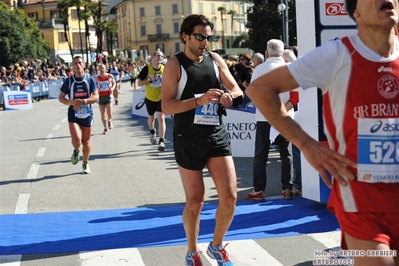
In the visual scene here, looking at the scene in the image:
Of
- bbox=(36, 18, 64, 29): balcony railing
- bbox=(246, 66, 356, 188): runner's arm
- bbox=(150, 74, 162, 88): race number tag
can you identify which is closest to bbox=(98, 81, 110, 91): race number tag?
bbox=(150, 74, 162, 88): race number tag

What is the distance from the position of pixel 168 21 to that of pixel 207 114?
147 meters

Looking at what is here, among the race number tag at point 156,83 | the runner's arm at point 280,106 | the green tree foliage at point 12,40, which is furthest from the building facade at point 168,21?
the runner's arm at point 280,106

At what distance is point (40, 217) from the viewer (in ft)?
29.2

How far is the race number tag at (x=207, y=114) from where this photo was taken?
598cm

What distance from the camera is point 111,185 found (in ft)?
37.0

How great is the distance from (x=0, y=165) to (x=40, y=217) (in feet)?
18.3

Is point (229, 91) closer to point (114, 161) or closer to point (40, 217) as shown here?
point (40, 217)

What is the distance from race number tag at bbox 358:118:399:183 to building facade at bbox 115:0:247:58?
142m

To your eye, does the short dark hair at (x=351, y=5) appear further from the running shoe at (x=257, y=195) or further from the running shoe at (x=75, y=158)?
the running shoe at (x=75, y=158)

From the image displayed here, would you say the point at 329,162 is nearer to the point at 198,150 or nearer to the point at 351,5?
the point at 351,5

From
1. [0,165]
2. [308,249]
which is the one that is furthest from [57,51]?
[308,249]

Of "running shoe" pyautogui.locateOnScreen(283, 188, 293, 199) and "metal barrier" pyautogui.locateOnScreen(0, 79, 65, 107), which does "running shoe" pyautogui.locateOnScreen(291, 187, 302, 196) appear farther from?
"metal barrier" pyautogui.locateOnScreen(0, 79, 65, 107)

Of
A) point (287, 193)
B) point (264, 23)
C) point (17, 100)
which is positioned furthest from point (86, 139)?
point (264, 23)

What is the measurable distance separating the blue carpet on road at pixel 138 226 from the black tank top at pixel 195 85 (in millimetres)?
1785
